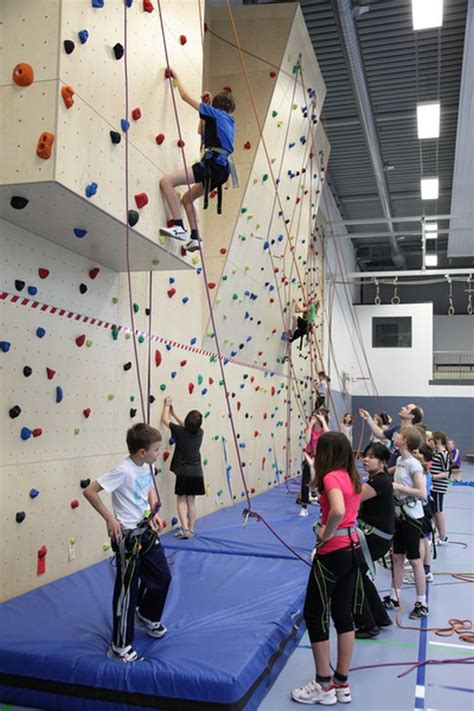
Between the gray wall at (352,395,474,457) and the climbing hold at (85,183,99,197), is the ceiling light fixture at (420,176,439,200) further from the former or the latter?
the climbing hold at (85,183,99,197)

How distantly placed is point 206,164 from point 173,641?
10.5 ft

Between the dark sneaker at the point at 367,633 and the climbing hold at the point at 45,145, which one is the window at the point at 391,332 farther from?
the climbing hold at the point at 45,145

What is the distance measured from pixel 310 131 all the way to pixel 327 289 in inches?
239

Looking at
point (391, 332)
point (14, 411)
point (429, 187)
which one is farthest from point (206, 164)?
point (391, 332)

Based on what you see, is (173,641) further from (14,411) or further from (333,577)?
(14,411)

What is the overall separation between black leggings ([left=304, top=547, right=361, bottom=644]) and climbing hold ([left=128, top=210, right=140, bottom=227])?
87.8 inches

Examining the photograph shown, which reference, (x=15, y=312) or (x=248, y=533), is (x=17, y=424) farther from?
(x=248, y=533)

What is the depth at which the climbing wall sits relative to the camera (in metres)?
3.25

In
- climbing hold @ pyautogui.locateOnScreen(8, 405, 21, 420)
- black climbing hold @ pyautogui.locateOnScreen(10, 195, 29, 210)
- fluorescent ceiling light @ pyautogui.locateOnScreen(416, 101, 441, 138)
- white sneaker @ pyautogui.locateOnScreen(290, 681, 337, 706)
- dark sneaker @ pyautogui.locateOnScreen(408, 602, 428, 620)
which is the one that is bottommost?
dark sneaker @ pyautogui.locateOnScreen(408, 602, 428, 620)

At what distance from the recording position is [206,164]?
4.70 m

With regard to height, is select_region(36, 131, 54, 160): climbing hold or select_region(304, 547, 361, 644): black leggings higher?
select_region(36, 131, 54, 160): climbing hold

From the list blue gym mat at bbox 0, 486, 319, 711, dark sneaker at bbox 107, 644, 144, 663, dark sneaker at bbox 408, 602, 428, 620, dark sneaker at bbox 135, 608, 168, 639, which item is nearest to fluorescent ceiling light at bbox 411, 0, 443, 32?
blue gym mat at bbox 0, 486, 319, 711

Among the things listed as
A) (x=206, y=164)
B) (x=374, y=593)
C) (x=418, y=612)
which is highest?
(x=206, y=164)

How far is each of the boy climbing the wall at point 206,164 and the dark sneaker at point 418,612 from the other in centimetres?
285
